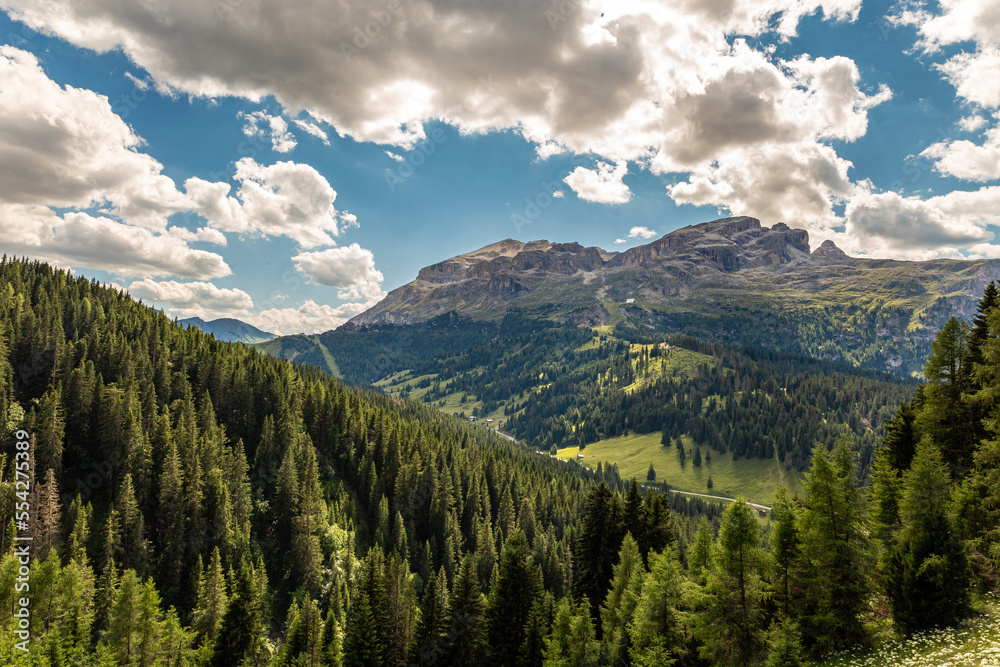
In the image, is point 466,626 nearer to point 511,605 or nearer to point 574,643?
point 511,605

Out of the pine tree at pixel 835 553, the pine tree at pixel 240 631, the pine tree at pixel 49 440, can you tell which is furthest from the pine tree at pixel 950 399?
the pine tree at pixel 49 440

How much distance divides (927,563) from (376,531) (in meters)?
105

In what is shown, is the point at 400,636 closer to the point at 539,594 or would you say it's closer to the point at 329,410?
the point at 539,594

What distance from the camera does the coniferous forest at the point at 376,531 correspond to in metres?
34.4

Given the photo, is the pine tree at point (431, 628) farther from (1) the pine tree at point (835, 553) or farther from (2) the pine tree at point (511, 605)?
(1) the pine tree at point (835, 553)

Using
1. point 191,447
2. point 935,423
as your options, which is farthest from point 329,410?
point 935,423

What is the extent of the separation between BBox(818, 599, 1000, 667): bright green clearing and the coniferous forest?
1.31 meters

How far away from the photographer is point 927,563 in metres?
30.9

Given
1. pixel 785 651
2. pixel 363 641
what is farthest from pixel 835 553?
pixel 363 641

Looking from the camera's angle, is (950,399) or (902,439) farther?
(902,439)

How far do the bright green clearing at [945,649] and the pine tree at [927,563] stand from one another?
3.98 ft

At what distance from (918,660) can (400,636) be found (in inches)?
2139

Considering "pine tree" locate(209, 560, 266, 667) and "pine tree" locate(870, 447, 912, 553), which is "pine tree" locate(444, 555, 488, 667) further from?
"pine tree" locate(870, 447, 912, 553)

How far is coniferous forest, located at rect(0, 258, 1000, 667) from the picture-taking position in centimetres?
3438
